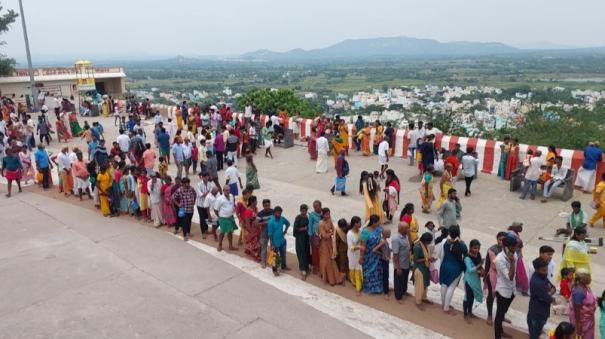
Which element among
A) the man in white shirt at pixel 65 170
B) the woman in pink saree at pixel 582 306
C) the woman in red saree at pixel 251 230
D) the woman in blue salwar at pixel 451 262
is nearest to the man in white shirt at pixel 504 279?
the woman in blue salwar at pixel 451 262

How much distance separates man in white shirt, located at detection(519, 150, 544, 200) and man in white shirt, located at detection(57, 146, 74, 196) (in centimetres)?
1108

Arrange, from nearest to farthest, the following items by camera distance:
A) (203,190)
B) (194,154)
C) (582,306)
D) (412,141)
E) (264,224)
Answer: (582,306) < (264,224) < (203,190) < (194,154) < (412,141)

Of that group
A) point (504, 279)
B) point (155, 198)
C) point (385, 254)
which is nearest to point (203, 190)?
point (155, 198)

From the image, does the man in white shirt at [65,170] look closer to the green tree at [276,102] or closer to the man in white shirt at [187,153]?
the man in white shirt at [187,153]

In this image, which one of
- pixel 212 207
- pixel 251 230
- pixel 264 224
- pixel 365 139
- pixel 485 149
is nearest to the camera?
pixel 264 224

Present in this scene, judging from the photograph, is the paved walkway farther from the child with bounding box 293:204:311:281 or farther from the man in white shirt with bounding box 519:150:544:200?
the man in white shirt with bounding box 519:150:544:200

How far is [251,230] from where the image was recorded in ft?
28.0

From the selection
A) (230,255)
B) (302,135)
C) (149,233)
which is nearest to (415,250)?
(230,255)

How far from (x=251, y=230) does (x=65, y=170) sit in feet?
21.6

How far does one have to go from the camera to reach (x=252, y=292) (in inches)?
291

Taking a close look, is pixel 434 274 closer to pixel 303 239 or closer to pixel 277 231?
pixel 303 239

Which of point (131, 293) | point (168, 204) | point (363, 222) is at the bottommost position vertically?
point (363, 222)

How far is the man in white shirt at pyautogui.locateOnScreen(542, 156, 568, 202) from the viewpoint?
11.5 meters

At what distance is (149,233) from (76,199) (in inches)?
147
